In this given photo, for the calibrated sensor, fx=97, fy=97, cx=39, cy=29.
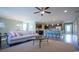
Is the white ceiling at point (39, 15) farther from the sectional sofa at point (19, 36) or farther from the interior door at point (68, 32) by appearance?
the sectional sofa at point (19, 36)

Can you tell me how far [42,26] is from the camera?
2348mm

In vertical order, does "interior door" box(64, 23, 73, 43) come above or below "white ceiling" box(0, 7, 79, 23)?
below

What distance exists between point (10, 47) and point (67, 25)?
1419 mm

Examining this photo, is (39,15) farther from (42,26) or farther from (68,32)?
(68,32)

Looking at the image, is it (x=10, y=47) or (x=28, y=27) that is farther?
(x=28, y=27)

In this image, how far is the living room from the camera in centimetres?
219

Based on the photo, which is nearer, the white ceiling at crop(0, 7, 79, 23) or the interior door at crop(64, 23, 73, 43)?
the white ceiling at crop(0, 7, 79, 23)

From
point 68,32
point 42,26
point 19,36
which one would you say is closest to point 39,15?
point 42,26

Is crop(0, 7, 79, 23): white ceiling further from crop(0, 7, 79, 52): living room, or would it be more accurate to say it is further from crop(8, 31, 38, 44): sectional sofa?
crop(8, 31, 38, 44): sectional sofa

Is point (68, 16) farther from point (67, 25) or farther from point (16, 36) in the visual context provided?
point (16, 36)

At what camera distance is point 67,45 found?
224cm

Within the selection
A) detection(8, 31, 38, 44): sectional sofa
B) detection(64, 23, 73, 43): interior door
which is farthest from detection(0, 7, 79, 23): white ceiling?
detection(8, 31, 38, 44): sectional sofa
